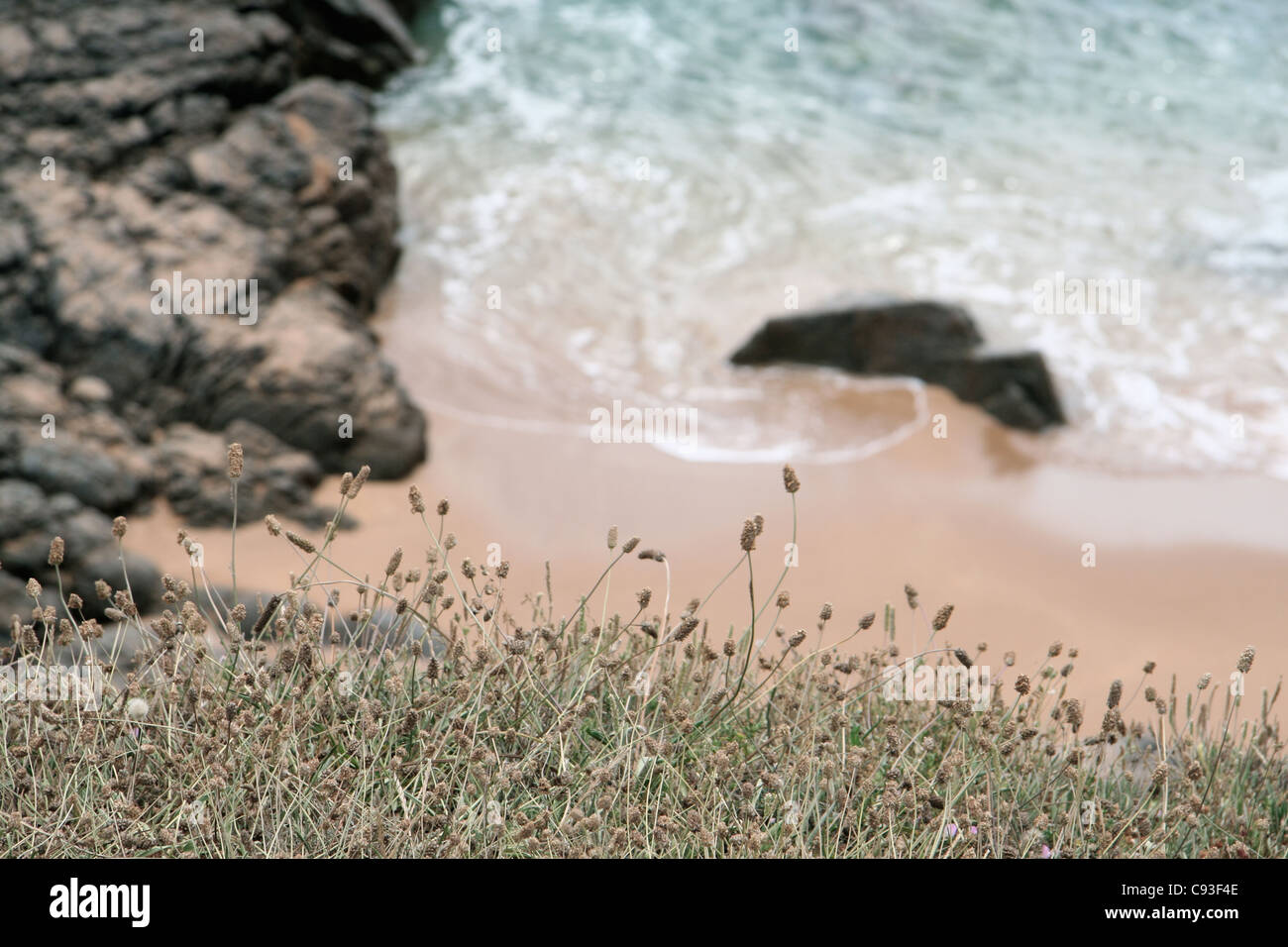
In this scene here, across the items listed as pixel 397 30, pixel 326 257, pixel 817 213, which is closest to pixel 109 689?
pixel 326 257

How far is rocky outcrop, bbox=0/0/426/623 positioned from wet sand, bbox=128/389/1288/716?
1.10 feet

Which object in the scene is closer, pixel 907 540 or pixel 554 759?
pixel 554 759

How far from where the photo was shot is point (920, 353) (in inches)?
295

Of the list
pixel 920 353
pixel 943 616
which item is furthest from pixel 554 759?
pixel 920 353

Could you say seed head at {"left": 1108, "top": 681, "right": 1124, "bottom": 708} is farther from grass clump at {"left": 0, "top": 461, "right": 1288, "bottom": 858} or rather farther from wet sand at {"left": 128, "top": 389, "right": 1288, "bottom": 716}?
wet sand at {"left": 128, "top": 389, "right": 1288, "bottom": 716}

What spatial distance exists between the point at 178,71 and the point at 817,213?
15.6 ft

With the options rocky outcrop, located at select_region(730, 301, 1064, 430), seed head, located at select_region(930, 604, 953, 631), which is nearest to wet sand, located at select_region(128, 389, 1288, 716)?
rocky outcrop, located at select_region(730, 301, 1064, 430)

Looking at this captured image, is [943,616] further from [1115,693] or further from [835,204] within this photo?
[835,204]

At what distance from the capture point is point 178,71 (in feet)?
26.2

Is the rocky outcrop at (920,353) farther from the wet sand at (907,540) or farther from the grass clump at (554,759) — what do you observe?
the grass clump at (554,759)

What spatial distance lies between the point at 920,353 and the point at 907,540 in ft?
5.99

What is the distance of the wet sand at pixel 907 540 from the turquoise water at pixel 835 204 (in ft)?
1.16

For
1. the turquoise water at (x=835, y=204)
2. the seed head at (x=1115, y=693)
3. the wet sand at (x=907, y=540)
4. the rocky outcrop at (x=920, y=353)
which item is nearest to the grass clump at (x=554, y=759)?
the seed head at (x=1115, y=693)
